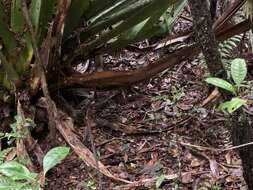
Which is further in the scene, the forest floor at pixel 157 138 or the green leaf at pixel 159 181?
the forest floor at pixel 157 138

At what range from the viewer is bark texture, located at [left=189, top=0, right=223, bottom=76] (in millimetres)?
1617

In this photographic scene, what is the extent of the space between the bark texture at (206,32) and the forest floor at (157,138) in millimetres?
348

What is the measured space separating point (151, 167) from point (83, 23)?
82 cm

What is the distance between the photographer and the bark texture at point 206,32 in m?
1.62

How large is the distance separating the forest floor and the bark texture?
0.35 meters

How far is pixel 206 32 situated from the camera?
1.64 meters

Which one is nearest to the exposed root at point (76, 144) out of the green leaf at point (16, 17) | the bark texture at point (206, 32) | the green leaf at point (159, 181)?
the green leaf at point (159, 181)

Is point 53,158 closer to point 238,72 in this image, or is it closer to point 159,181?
point 238,72

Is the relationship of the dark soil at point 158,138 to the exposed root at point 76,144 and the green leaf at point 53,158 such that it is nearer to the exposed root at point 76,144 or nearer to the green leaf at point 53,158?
the exposed root at point 76,144

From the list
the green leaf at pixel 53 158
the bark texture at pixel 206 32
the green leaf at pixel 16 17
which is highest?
the green leaf at pixel 16 17

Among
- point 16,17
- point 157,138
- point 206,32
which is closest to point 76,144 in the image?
point 157,138

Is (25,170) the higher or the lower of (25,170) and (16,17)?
the lower

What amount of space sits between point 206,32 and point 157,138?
2.94 feet

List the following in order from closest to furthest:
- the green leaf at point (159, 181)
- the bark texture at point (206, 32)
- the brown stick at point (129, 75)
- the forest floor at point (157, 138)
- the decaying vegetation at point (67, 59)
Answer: the bark texture at point (206, 32) → the green leaf at point (159, 181) → the forest floor at point (157, 138) → the decaying vegetation at point (67, 59) → the brown stick at point (129, 75)
